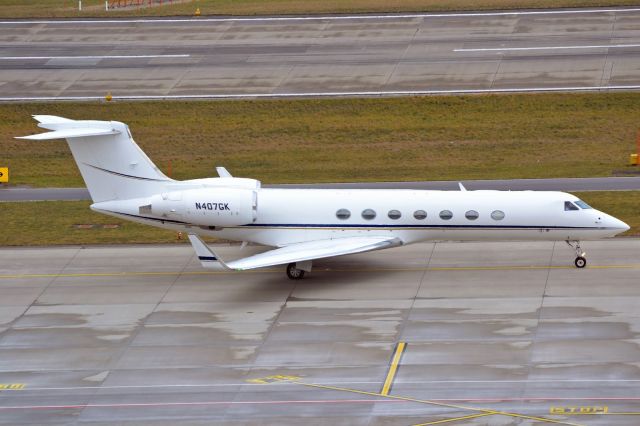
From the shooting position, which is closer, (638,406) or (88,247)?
(638,406)

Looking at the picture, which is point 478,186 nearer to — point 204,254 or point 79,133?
point 204,254

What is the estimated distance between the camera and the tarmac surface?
167 feet

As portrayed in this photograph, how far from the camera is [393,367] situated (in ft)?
106

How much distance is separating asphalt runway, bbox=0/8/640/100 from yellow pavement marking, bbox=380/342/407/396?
3105 centimetres

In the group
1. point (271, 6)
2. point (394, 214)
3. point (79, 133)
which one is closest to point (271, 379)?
point (394, 214)

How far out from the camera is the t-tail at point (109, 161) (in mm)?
40219

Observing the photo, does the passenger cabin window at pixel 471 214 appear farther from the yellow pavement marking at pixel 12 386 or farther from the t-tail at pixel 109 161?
the yellow pavement marking at pixel 12 386

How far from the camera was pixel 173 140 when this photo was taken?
A: 60750 mm

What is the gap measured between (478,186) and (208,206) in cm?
1572

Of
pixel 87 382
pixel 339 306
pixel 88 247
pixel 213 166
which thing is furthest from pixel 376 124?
pixel 87 382

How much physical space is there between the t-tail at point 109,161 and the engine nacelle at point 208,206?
1116mm

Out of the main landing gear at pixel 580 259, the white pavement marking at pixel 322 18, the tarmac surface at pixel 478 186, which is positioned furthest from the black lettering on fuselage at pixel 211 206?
the white pavement marking at pixel 322 18

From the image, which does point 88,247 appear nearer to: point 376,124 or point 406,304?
point 406,304

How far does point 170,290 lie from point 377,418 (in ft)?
40.7
